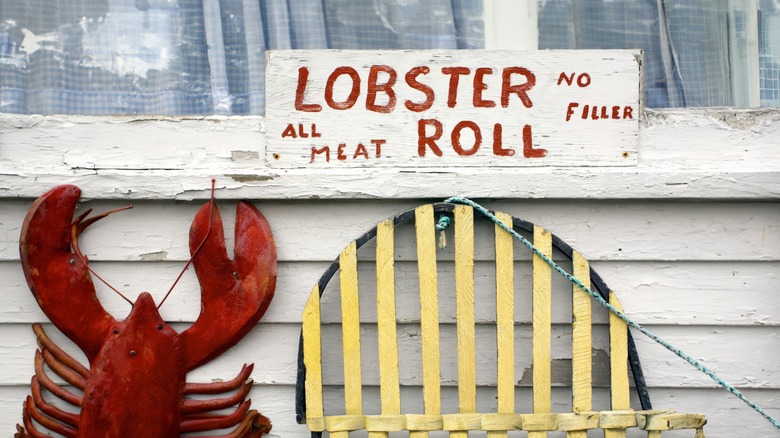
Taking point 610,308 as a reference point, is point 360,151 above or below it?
above

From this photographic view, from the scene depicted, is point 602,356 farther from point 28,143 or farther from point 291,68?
point 28,143

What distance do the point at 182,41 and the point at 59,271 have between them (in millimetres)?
724

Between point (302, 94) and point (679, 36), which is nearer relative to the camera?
point (302, 94)

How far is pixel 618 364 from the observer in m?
1.82

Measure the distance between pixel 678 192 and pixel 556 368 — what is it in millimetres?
551

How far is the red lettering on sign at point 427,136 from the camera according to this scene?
1.91 metres

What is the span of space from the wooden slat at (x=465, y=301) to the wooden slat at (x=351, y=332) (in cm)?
25

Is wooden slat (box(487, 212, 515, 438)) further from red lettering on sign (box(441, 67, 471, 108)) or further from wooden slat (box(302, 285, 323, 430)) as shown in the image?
wooden slat (box(302, 285, 323, 430))

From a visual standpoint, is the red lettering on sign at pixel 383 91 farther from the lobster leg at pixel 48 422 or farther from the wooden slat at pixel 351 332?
the lobster leg at pixel 48 422

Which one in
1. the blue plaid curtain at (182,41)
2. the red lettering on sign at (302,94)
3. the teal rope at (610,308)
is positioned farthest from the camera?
the blue plaid curtain at (182,41)

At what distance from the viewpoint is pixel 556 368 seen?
75.3 inches

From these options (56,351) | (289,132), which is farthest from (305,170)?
(56,351)

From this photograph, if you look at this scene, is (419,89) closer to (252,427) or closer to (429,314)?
(429,314)

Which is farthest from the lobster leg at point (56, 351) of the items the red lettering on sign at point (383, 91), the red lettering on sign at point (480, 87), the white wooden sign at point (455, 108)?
the red lettering on sign at point (480, 87)
